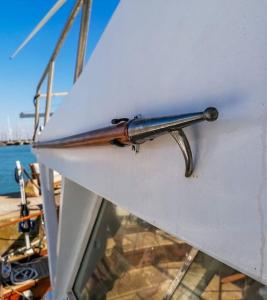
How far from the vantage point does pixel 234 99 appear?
0.63 metres

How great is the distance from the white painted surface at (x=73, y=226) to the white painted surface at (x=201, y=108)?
0.92 m

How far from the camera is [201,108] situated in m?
0.70

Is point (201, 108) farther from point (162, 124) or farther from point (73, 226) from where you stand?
point (73, 226)

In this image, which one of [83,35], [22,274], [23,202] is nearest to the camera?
[83,35]

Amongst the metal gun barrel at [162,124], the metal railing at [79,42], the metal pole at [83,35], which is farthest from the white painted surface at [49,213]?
the metal gun barrel at [162,124]

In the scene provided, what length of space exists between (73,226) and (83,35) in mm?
1304

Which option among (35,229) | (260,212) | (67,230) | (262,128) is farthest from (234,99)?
(35,229)

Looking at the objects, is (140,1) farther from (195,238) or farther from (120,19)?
(195,238)

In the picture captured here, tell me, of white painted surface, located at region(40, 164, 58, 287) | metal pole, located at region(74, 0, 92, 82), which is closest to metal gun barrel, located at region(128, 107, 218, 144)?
metal pole, located at region(74, 0, 92, 82)

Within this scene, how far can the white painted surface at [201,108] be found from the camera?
0.58 m

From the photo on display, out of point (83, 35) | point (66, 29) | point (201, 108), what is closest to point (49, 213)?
point (66, 29)

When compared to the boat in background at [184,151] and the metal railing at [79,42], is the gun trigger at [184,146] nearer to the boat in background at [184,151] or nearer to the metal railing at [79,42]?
the boat in background at [184,151]

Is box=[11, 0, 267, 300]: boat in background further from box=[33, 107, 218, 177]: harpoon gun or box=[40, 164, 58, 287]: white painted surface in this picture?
box=[40, 164, 58, 287]: white painted surface

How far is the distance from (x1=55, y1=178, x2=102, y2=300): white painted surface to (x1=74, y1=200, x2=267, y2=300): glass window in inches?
3.3
